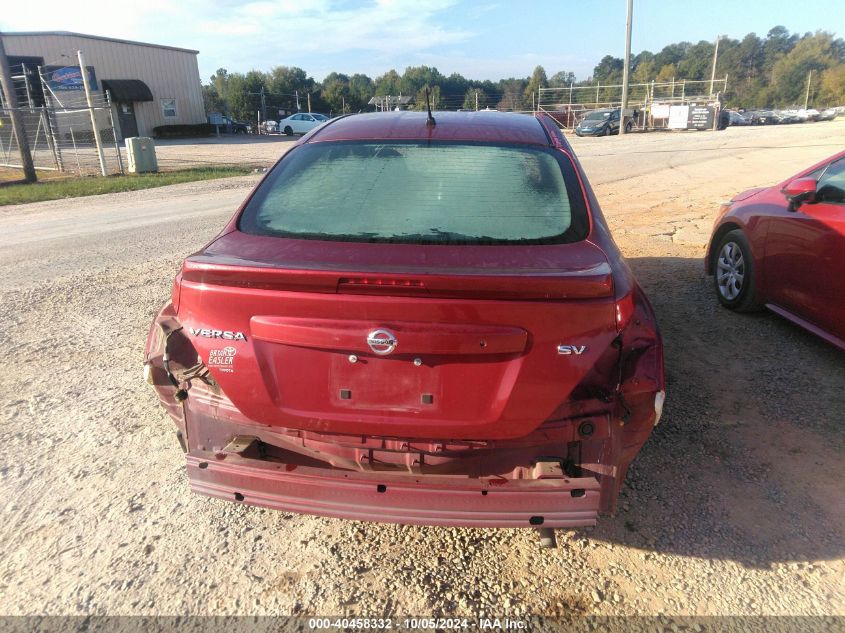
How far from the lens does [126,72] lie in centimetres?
3912

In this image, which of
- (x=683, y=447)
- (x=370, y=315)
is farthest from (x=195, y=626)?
(x=683, y=447)

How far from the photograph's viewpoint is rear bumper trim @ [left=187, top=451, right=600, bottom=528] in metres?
2.19

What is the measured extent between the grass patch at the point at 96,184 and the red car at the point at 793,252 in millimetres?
13724

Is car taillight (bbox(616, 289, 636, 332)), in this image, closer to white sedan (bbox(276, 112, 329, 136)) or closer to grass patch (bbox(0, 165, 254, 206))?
grass patch (bbox(0, 165, 254, 206))

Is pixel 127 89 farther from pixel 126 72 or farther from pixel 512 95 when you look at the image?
pixel 512 95

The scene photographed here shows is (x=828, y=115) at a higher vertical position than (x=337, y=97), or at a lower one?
lower

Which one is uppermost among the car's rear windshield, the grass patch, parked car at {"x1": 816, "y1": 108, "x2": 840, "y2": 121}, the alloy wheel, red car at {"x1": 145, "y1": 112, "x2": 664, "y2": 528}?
the car's rear windshield

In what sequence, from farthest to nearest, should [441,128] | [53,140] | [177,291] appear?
1. [53,140]
2. [441,128]
3. [177,291]

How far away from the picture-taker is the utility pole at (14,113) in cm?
1548

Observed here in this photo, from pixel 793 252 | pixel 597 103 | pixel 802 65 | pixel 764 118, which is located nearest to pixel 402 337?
pixel 793 252

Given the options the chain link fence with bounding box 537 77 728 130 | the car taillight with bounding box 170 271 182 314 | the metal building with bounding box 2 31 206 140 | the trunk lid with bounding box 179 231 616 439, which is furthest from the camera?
the chain link fence with bounding box 537 77 728 130

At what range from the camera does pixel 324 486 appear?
2264 mm

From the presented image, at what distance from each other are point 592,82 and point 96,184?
85305mm

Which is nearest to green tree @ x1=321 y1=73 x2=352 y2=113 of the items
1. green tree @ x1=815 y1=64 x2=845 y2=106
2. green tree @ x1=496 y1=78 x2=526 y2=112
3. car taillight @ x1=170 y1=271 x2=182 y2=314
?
green tree @ x1=496 y1=78 x2=526 y2=112
